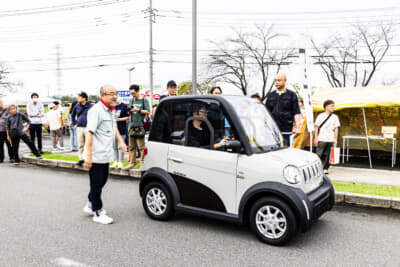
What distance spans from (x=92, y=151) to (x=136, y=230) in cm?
125

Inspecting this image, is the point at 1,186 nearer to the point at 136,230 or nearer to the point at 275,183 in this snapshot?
the point at 136,230

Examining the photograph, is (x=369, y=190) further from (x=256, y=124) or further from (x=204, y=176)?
(x=204, y=176)

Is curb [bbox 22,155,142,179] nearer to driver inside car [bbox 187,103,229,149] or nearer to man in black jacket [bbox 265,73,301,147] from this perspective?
man in black jacket [bbox 265,73,301,147]

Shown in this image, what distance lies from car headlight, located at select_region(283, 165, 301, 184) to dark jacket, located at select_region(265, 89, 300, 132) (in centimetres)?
252

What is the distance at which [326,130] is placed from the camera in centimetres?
807

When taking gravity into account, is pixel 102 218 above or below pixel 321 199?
below

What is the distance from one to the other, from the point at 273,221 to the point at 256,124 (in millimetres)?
1218

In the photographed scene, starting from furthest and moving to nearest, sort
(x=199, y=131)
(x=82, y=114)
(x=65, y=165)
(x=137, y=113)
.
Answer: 1. (x=65, y=165)
2. (x=82, y=114)
3. (x=137, y=113)
4. (x=199, y=131)

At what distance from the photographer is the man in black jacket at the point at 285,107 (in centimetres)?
615

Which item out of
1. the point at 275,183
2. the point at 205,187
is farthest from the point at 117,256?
the point at 275,183

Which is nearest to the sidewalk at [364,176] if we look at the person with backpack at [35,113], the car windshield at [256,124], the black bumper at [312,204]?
the black bumper at [312,204]

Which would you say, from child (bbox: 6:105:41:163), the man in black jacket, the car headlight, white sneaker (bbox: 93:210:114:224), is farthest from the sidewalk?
child (bbox: 6:105:41:163)

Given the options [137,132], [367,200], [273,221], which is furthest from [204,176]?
[137,132]

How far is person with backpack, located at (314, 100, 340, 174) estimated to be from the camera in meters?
8.01
